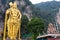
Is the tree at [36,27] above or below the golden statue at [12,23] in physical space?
below

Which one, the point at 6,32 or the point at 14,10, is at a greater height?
the point at 14,10

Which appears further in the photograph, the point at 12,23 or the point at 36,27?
the point at 36,27

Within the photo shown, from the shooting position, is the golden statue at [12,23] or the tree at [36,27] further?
the tree at [36,27]

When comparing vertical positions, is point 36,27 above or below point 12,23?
below

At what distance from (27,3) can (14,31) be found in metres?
40.5

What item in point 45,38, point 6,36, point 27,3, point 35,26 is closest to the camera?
point 6,36

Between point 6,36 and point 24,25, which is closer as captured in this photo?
point 6,36

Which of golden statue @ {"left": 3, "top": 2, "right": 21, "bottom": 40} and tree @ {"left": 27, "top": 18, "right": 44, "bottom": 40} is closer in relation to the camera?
golden statue @ {"left": 3, "top": 2, "right": 21, "bottom": 40}

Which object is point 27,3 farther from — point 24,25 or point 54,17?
point 24,25

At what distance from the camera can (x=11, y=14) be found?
10.4 metres

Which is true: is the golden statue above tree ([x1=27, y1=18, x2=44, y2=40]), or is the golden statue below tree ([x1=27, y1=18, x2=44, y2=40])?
above

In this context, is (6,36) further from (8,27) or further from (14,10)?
(14,10)

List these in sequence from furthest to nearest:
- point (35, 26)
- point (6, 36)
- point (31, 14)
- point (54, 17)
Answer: point (54, 17) < point (31, 14) < point (35, 26) < point (6, 36)

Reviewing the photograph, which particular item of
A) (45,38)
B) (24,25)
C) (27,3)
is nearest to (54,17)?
(27,3)
